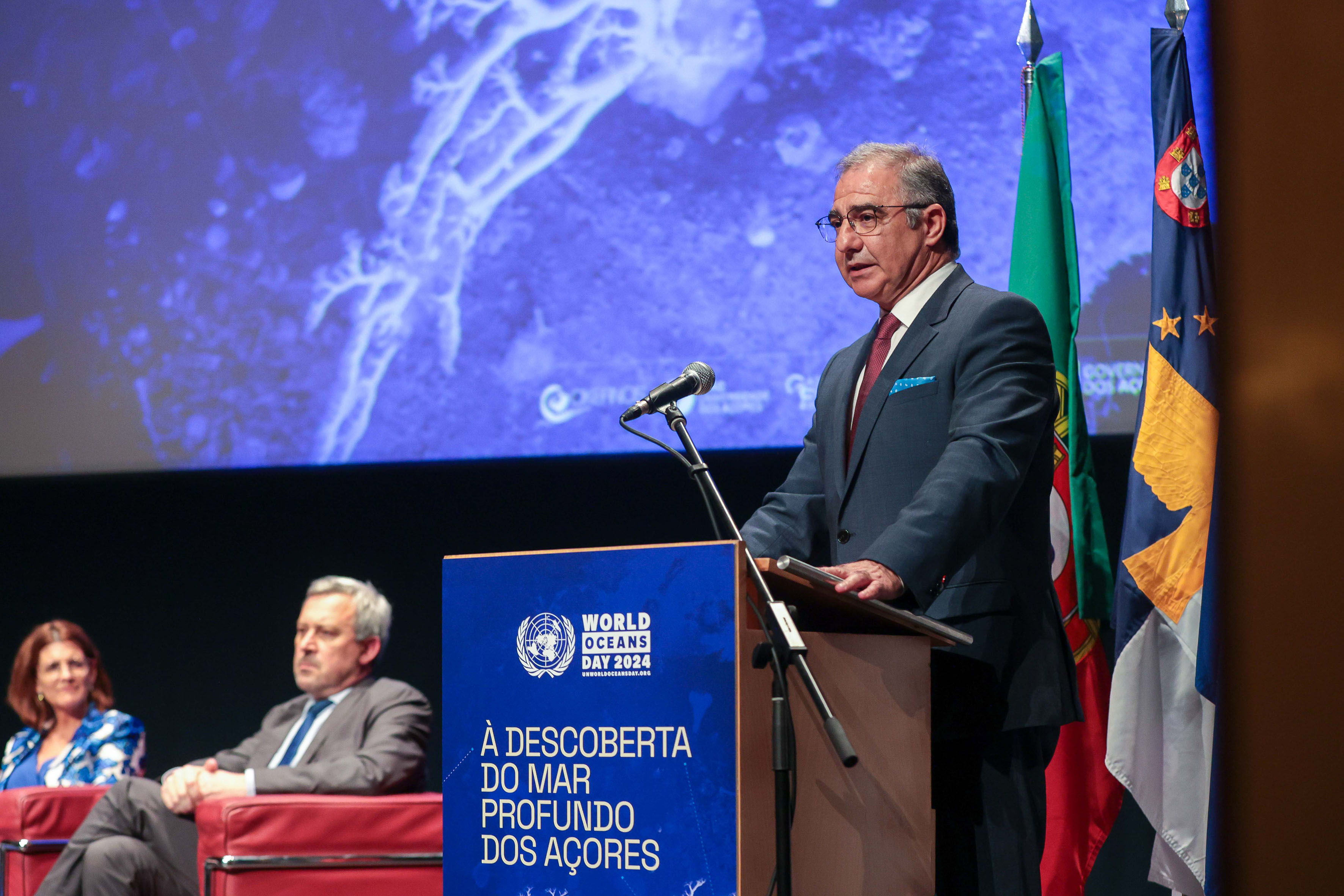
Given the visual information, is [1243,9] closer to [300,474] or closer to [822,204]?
[822,204]

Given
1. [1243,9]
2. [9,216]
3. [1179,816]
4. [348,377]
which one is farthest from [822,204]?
[1243,9]

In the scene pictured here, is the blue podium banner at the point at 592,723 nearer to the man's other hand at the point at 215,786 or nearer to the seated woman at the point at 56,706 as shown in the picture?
the man's other hand at the point at 215,786

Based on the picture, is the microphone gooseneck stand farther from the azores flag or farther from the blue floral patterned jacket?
the blue floral patterned jacket

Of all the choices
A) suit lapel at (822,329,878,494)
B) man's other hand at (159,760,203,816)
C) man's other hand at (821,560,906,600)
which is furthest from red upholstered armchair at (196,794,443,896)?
man's other hand at (821,560,906,600)

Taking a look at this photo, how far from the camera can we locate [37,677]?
4.58 meters

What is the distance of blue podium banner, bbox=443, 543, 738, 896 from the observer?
1523 mm

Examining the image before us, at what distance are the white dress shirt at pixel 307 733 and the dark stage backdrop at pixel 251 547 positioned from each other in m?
0.62

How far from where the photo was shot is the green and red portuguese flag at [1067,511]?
327cm

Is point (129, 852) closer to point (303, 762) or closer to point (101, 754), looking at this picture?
point (303, 762)

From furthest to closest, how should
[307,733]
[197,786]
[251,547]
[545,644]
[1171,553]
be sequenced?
1. [251,547]
2. [307,733]
3. [197,786]
4. [1171,553]
5. [545,644]

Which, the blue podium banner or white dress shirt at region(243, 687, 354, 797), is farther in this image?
white dress shirt at region(243, 687, 354, 797)

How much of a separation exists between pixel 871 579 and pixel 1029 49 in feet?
7.63

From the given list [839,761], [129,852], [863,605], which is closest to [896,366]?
[863,605]

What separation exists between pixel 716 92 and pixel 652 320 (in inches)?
30.1
